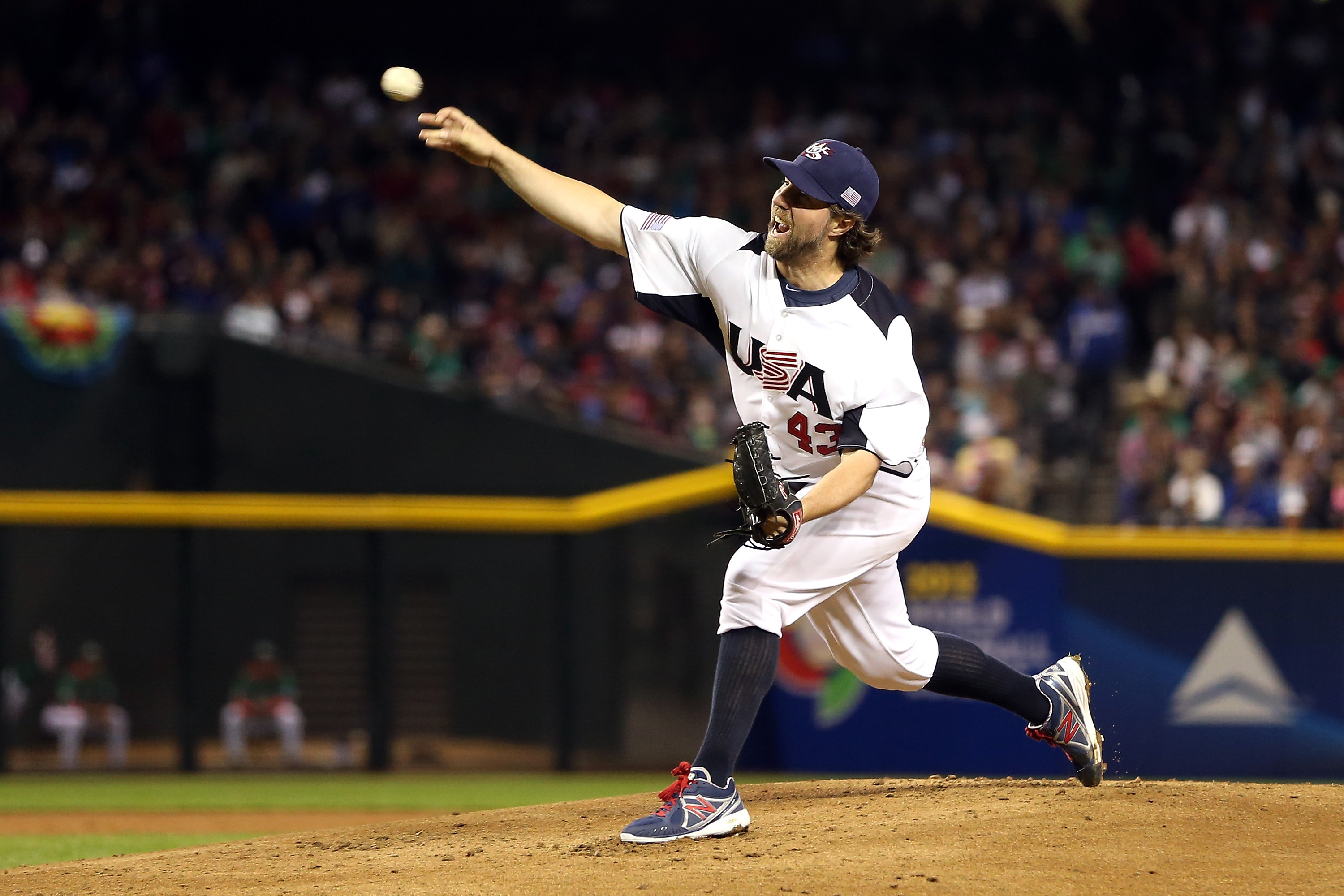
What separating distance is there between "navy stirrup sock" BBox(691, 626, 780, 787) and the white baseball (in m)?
1.71

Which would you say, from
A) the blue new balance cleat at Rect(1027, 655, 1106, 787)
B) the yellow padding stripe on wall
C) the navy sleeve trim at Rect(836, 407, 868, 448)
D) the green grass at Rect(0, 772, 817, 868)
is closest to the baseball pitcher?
the navy sleeve trim at Rect(836, 407, 868, 448)

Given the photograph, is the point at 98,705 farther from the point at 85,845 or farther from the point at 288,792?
the point at 85,845

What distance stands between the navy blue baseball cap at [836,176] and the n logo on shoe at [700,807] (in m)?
1.58

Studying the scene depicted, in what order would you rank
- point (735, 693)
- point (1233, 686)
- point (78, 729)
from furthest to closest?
1. point (1233, 686)
2. point (78, 729)
3. point (735, 693)

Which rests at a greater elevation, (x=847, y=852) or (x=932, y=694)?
(x=932, y=694)

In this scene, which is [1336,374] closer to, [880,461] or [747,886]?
[880,461]

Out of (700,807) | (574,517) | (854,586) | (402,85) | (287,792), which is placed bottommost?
(287,792)

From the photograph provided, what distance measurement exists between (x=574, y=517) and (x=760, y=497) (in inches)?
229

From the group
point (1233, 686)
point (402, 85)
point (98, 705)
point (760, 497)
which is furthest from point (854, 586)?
point (98, 705)

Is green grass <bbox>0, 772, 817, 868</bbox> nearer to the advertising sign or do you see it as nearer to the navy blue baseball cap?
the advertising sign

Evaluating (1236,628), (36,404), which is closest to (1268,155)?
(1236,628)

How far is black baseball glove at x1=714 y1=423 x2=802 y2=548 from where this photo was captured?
12.8 feet

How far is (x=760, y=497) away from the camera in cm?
390

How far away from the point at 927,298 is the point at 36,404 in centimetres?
666
